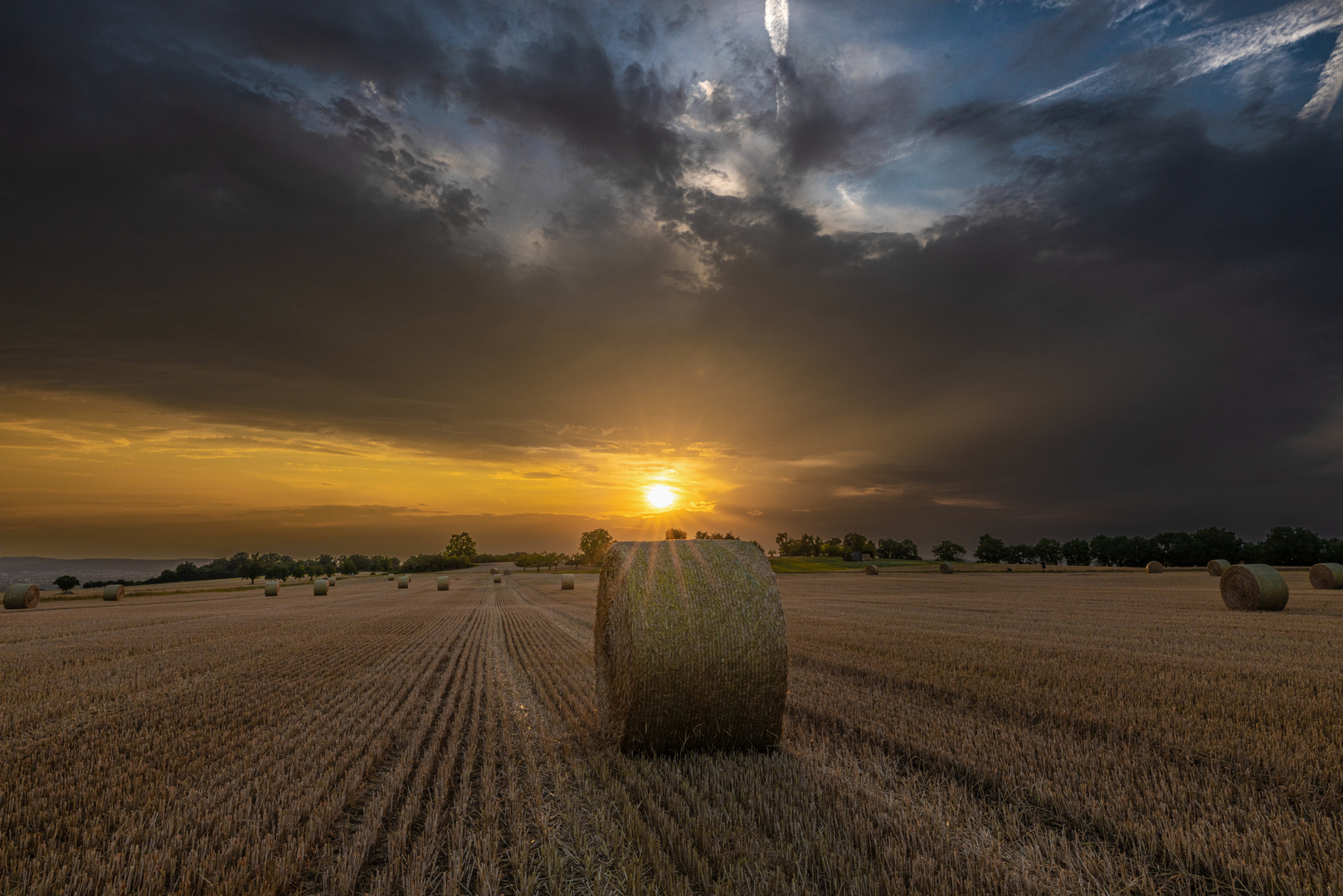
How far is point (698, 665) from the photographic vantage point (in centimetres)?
609

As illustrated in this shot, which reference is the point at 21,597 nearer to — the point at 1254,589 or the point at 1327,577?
the point at 1254,589

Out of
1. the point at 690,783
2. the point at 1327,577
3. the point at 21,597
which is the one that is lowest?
the point at 690,783

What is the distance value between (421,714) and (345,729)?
94cm

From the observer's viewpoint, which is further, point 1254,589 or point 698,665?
point 1254,589

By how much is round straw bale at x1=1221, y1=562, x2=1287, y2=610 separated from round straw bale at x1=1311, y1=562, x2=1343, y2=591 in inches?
536

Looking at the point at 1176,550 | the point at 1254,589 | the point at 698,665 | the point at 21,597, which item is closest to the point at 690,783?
the point at 698,665

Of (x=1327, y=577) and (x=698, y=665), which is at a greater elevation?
(x=698, y=665)

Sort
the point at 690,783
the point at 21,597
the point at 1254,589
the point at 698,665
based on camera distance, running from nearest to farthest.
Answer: the point at 690,783 < the point at 698,665 < the point at 1254,589 < the point at 21,597

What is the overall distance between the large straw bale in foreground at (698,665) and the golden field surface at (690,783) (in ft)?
0.90

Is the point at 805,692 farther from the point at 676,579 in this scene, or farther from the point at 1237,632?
the point at 1237,632

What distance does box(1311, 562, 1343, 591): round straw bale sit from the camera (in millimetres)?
28219

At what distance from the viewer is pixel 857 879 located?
3.45 meters

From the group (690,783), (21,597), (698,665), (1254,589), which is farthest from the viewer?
(21,597)

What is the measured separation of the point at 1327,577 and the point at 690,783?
1553 inches
